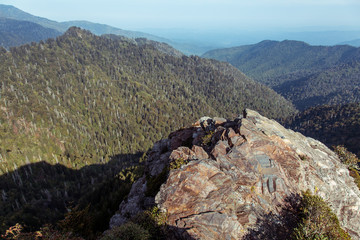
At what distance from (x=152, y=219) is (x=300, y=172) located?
23.6 meters

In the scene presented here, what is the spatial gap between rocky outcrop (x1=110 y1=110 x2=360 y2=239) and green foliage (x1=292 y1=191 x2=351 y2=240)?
2535 millimetres

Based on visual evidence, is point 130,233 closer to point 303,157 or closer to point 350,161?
point 303,157

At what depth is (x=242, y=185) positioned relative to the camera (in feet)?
86.4

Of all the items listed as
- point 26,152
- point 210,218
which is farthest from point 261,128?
point 26,152

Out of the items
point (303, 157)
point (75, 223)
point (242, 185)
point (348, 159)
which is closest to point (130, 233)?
point (242, 185)

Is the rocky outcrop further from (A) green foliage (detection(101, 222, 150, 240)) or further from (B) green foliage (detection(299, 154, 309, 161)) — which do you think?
(A) green foliage (detection(101, 222, 150, 240))

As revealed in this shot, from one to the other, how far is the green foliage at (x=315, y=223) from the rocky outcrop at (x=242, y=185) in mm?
2535

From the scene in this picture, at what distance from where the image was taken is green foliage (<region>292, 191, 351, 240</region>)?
70.4ft

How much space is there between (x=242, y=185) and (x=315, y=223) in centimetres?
864

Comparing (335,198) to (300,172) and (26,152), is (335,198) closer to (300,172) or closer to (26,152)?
(300,172)

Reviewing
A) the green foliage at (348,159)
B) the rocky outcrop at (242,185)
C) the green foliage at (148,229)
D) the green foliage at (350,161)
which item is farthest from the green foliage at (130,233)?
the green foliage at (348,159)

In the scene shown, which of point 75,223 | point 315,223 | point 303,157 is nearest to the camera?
point 315,223

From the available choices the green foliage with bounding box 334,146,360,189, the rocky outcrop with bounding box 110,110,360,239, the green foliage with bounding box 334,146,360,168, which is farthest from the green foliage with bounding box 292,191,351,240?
the green foliage with bounding box 334,146,360,168

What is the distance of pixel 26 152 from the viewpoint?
188000 mm
